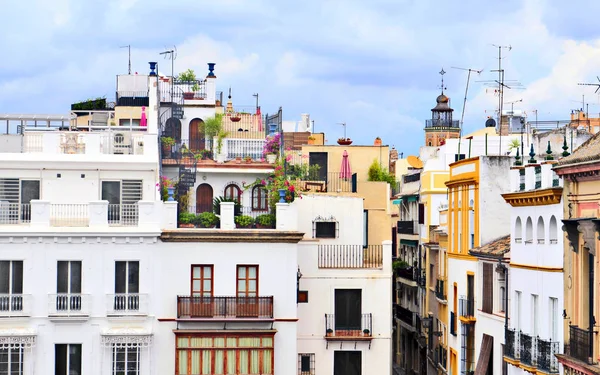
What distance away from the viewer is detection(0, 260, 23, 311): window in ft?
183

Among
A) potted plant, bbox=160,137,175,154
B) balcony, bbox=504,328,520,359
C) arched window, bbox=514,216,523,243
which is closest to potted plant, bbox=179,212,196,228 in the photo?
potted plant, bbox=160,137,175,154

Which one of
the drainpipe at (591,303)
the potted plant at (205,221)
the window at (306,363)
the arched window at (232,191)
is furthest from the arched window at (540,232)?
the arched window at (232,191)

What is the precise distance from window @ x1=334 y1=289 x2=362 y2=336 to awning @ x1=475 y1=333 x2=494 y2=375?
6.66 meters

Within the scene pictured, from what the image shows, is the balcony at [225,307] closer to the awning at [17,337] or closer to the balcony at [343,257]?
the awning at [17,337]

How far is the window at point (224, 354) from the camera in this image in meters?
56.3

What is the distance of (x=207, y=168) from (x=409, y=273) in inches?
1021

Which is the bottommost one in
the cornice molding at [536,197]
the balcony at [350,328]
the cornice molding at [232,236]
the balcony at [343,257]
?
the balcony at [350,328]

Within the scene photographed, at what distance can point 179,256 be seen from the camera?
56.7m

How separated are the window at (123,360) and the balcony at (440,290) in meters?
17.4

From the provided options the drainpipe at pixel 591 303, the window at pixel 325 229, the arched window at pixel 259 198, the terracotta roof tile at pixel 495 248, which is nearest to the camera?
the drainpipe at pixel 591 303

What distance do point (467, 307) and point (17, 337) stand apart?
745 inches

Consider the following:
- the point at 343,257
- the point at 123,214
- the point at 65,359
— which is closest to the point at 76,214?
the point at 123,214

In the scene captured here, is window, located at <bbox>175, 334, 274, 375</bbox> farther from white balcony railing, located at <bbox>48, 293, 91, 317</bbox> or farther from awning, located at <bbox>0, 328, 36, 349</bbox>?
awning, located at <bbox>0, 328, 36, 349</bbox>

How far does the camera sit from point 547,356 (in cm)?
4497
